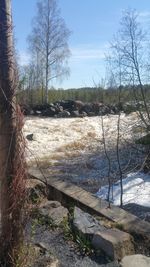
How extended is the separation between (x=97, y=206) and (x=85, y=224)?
2.34ft

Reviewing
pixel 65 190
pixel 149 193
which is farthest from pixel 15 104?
pixel 149 193

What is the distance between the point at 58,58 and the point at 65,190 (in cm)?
2724

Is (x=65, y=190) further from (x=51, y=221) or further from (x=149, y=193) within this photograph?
(x=149, y=193)

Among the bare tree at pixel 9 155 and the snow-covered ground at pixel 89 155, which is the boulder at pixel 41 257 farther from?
the snow-covered ground at pixel 89 155

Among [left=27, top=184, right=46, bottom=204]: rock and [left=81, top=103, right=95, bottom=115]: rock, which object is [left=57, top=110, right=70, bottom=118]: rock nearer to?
[left=81, top=103, right=95, bottom=115]: rock

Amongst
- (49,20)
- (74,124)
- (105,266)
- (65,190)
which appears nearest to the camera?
(105,266)

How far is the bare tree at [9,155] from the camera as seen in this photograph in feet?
9.58

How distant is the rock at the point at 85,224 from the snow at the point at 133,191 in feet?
6.92

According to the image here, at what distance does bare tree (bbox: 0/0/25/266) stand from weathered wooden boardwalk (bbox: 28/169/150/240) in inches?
54.6

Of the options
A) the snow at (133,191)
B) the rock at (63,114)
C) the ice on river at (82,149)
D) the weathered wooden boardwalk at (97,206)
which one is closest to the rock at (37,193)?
the weathered wooden boardwalk at (97,206)

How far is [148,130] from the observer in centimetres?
953

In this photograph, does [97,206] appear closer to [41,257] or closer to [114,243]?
[114,243]

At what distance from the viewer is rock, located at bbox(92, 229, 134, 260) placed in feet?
11.8

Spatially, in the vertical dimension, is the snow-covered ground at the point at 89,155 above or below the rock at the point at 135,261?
below
